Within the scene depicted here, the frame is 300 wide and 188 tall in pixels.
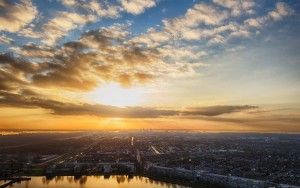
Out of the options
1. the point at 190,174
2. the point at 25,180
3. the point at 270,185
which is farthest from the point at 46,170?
the point at 270,185

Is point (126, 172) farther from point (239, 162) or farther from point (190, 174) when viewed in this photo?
point (239, 162)

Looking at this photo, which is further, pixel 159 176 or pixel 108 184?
pixel 159 176

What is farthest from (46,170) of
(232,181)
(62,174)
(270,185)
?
(270,185)

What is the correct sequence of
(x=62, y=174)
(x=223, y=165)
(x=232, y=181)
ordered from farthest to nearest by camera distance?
1. (x=223, y=165)
2. (x=62, y=174)
3. (x=232, y=181)

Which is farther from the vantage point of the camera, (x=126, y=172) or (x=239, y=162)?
(x=239, y=162)

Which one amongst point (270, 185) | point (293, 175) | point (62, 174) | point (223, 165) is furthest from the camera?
point (223, 165)

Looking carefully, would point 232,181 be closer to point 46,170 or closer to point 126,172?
point 126,172
